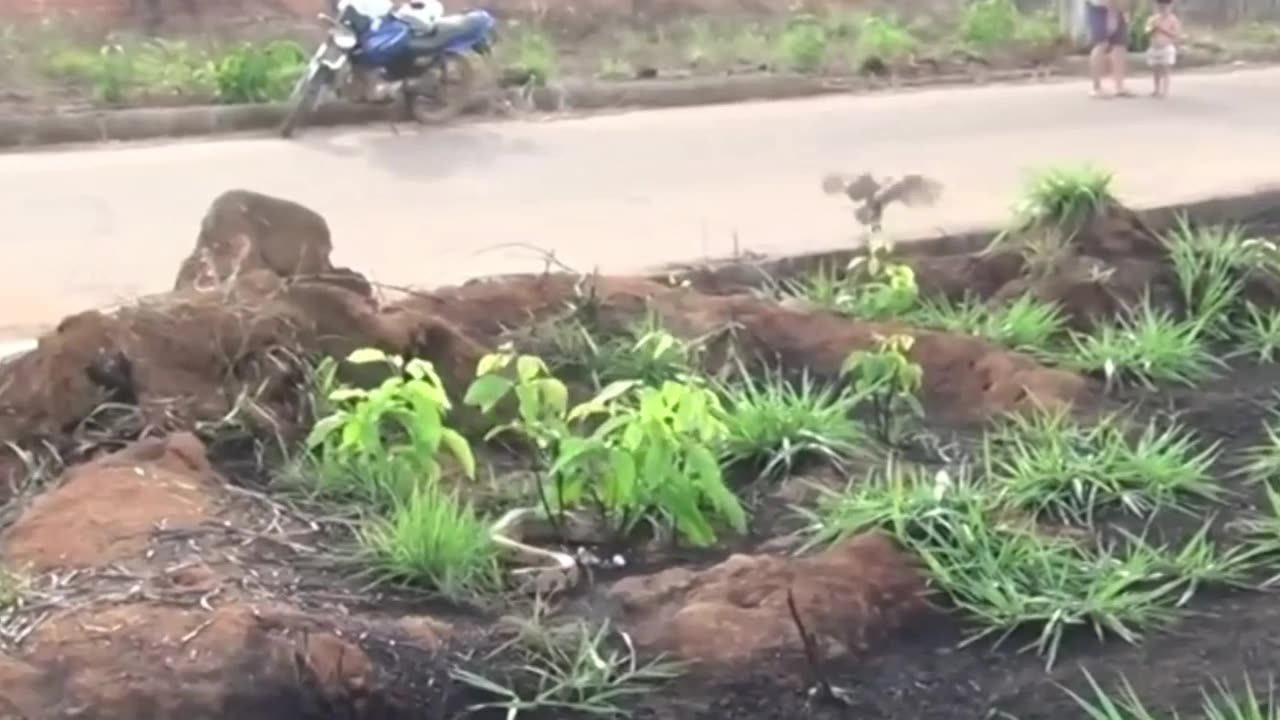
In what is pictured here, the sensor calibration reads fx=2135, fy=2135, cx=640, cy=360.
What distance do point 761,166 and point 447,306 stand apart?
5.60 metres

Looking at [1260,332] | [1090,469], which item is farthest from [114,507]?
[1260,332]

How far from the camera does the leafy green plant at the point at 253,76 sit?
12.9 meters

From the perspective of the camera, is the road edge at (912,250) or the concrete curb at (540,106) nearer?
the road edge at (912,250)

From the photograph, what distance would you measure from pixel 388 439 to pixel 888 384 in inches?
54.1

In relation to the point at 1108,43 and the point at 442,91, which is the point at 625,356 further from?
the point at 1108,43

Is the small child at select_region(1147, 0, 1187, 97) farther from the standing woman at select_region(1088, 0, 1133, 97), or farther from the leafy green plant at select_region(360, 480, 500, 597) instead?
the leafy green plant at select_region(360, 480, 500, 597)

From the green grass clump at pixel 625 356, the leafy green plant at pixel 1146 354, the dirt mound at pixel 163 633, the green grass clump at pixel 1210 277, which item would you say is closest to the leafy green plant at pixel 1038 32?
the green grass clump at pixel 1210 277

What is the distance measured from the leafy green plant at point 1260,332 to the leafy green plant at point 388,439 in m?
2.65

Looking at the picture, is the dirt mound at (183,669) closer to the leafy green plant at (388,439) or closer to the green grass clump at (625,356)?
the leafy green plant at (388,439)

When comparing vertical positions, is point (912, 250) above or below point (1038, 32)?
above

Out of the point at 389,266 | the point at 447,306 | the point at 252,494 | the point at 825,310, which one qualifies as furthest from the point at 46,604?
the point at 389,266

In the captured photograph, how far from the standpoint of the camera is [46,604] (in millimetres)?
3896

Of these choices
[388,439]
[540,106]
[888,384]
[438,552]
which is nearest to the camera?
[438,552]

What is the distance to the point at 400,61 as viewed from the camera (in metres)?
12.8
